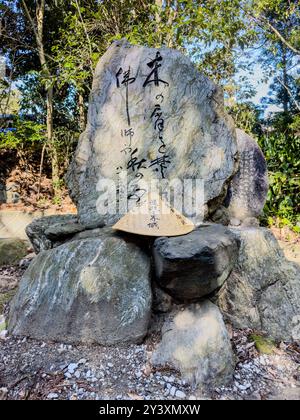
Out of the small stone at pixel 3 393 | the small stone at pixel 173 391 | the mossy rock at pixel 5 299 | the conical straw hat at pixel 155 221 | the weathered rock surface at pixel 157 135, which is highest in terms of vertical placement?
the weathered rock surface at pixel 157 135

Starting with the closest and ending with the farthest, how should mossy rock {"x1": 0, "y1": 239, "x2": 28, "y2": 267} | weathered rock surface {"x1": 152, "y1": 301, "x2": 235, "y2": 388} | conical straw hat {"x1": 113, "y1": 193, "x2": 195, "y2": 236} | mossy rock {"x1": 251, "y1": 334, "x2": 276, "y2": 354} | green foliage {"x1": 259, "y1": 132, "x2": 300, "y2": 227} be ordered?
weathered rock surface {"x1": 152, "y1": 301, "x2": 235, "y2": 388} → mossy rock {"x1": 251, "y1": 334, "x2": 276, "y2": 354} → conical straw hat {"x1": 113, "y1": 193, "x2": 195, "y2": 236} → mossy rock {"x1": 0, "y1": 239, "x2": 28, "y2": 267} → green foliage {"x1": 259, "y1": 132, "x2": 300, "y2": 227}

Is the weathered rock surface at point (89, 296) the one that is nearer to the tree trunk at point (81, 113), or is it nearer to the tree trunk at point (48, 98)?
the tree trunk at point (48, 98)

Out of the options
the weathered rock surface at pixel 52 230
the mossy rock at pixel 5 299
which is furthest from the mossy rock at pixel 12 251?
the weathered rock surface at pixel 52 230

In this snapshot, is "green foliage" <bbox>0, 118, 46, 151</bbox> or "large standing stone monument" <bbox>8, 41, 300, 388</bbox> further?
"green foliage" <bbox>0, 118, 46, 151</bbox>

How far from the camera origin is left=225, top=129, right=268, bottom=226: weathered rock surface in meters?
3.88

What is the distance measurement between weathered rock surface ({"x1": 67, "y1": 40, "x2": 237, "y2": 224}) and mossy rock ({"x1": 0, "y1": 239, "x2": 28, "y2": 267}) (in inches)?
83.9

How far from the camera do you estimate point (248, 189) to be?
3902 millimetres

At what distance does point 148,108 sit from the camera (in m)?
3.49

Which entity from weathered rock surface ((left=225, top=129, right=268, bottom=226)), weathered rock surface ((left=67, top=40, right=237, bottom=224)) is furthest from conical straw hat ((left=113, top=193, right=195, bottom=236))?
weathered rock surface ((left=225, top=129, right=268, bottom=226))

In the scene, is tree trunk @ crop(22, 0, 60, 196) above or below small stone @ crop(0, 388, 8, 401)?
above

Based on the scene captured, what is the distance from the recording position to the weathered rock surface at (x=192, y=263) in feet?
8.19

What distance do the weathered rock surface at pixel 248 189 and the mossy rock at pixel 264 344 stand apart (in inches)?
55.5

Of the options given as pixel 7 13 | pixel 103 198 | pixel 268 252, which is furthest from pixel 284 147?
pixel 7 13

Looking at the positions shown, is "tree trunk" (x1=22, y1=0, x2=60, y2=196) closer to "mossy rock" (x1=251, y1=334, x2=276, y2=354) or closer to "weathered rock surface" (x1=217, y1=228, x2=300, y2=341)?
"weathered rock surface" (x1=217, y1=228, x2=300, y2=341)
